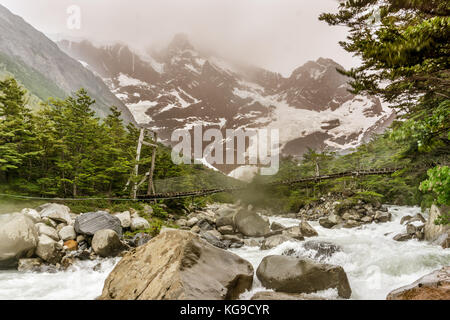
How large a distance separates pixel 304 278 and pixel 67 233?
9233mm

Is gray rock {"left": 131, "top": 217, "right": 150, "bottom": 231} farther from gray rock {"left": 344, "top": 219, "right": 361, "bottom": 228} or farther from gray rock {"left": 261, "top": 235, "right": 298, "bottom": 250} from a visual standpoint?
gray rock {"left": 344, "top": 219, "right": 361, "bottom": 228}

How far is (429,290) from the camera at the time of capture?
10.7 feet

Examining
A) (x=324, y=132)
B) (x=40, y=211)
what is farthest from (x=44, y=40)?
(x=40, y=211)

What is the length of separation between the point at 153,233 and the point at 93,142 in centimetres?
972

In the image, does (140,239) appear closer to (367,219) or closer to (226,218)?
(226,218)

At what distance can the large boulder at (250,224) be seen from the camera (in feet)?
45.2

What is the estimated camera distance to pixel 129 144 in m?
21.6

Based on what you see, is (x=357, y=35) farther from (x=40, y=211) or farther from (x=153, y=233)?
(x=40, y=211)

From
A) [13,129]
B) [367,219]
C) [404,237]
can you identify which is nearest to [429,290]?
[404,237]

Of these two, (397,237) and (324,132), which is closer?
(397,237)

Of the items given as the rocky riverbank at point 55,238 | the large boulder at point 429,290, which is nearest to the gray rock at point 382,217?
the large boulder at point 429,290

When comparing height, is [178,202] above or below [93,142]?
below
